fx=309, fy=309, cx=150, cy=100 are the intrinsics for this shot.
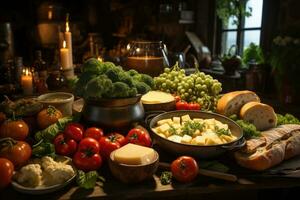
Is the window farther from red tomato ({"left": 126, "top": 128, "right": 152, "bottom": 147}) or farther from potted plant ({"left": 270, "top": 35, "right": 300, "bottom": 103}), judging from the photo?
red tomato ({"left": 126, "top": 128, "right": 152, "bottom": 147})

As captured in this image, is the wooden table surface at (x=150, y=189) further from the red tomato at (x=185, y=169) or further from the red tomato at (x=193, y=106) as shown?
the red tomato at (x=193, y=106)

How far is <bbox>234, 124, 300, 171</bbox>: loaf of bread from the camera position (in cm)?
110

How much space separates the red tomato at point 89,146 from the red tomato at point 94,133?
0.20 feet

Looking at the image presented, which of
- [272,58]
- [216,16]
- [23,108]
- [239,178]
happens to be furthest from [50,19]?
[239,178]

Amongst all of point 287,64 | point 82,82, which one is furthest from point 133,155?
point 287,64

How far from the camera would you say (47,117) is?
53.5 inches

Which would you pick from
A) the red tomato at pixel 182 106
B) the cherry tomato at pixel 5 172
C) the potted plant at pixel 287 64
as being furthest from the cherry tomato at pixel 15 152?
the potted plant at pixel 287 64

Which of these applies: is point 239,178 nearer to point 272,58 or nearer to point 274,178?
point 274,178

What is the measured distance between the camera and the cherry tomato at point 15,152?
1.06 meters

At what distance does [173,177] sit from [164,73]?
0.89m

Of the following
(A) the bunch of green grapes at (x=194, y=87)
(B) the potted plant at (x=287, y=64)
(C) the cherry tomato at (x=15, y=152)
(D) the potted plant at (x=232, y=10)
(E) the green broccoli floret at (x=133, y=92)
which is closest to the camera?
(C) the cherry tomato at (x=15, y=152)

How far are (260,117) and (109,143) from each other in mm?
704

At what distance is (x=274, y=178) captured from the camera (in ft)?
3.59

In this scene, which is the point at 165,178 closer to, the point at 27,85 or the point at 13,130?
the point at 13,130
